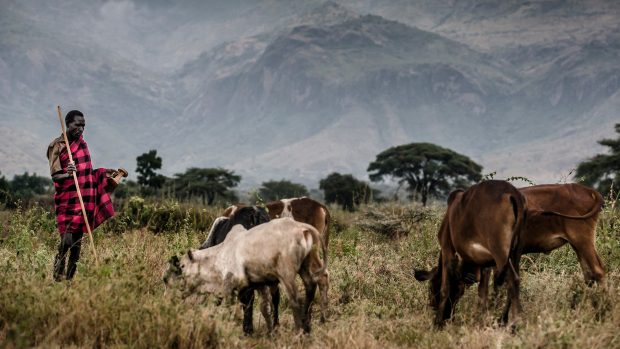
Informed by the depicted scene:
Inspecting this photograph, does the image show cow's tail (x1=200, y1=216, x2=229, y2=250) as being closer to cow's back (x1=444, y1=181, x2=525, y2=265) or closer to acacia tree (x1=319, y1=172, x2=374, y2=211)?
cow's back (x1=444, y1=181, x2=525, y2=265)

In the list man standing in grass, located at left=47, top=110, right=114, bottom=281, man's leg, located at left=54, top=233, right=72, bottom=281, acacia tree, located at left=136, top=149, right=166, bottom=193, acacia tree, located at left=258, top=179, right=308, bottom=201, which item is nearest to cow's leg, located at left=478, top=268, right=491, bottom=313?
man standing in grass, located at left=47, top=110, right=114, bottom=281

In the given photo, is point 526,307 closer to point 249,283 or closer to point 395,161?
point 249,283

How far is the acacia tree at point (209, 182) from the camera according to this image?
61.3 meters

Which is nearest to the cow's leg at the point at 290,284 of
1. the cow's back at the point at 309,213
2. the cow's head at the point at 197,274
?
the cow's head at the point at 197,274

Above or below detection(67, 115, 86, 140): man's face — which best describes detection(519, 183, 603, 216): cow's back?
below

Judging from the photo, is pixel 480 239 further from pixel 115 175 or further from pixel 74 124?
pixel 74 124

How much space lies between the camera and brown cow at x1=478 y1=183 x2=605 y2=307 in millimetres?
7543

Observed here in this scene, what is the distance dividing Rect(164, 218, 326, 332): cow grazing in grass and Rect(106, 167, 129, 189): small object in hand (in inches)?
101

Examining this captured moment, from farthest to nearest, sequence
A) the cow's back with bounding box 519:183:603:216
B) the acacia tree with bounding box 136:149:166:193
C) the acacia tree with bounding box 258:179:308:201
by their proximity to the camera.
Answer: the acacia tree with bounding box 258:179:308:201, the acacia tree with bounding box 136:149:166:193, the cow's back with bounding box 519:183:603:216

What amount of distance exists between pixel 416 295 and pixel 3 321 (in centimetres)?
471

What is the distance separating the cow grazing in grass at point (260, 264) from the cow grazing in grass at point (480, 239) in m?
1.48

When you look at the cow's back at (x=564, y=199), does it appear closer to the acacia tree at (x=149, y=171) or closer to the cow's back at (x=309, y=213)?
the cow's back at (x=309, y=213)

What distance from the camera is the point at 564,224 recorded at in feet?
25.3

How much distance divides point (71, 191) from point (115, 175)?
76 centimetres
